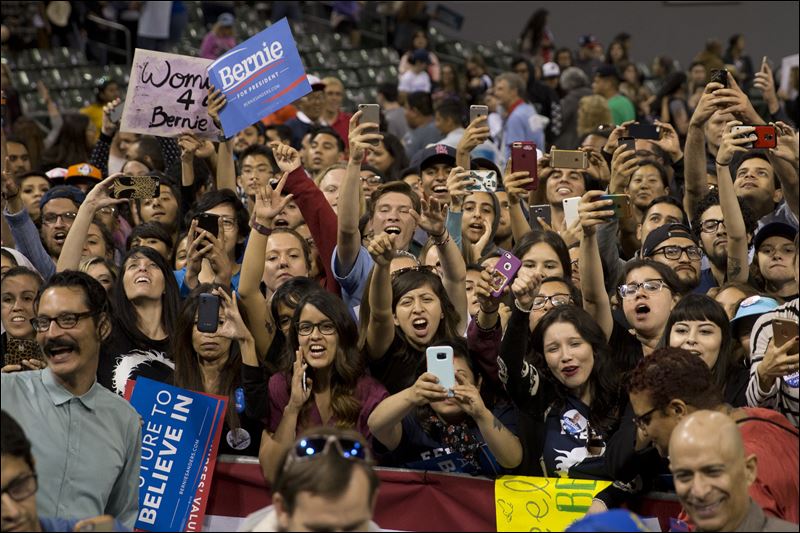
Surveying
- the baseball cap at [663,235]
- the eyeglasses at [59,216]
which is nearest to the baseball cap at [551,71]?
the eyeglasses at [59,216]

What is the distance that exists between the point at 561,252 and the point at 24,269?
99.9 inches

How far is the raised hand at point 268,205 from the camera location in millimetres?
6324

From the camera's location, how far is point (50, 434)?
4.81m

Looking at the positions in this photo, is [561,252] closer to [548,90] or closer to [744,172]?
[744,172]

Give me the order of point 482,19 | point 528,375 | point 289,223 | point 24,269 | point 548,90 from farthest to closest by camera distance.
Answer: point 482,19 → point 548,90 → point 289,223 → point 24,269 → point 528,375

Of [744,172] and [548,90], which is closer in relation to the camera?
[744,172]

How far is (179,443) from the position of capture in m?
5.50

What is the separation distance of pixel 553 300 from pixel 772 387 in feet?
4.43

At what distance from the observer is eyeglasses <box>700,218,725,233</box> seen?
6.89 m

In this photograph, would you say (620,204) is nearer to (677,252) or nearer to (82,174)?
(677,252)

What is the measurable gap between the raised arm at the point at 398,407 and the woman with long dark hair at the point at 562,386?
490mm

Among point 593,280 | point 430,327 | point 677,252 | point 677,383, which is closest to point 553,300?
point 593,280

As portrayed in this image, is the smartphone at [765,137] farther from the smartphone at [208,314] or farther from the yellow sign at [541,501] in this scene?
the smartphone at [208,314]

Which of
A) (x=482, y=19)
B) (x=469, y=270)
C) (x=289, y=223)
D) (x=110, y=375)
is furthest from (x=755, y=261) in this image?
(x=482, y=19)
